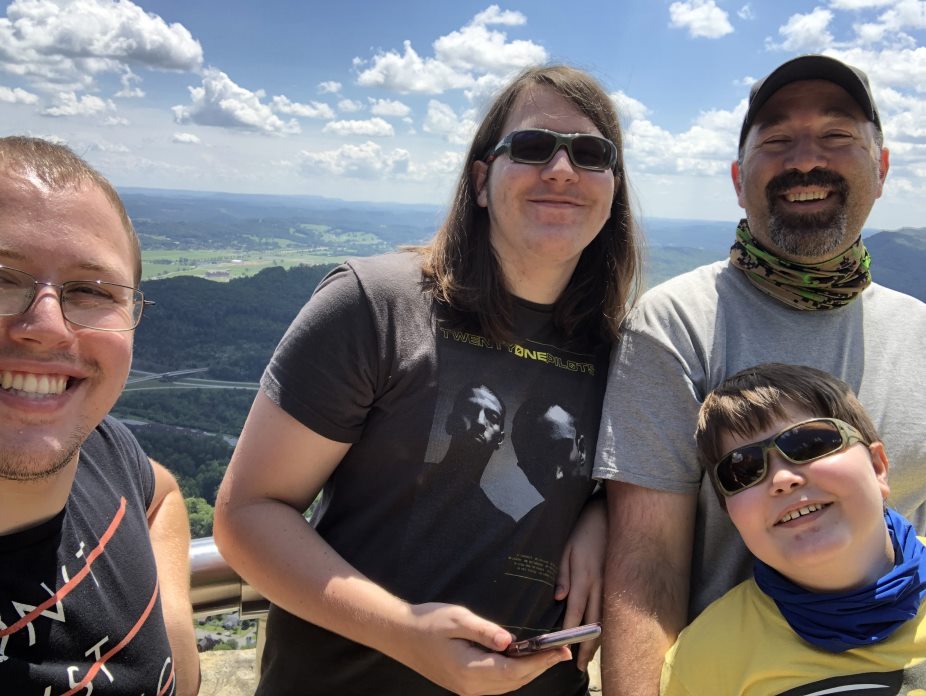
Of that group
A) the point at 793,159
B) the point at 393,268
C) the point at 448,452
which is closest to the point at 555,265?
the point at 393,268

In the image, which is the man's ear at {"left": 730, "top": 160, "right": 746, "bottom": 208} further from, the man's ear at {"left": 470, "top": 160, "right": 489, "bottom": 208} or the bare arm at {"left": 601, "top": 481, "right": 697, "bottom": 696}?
the bare arm at {"left": 601, "top": 481, "right": 697, "bottom": 696}

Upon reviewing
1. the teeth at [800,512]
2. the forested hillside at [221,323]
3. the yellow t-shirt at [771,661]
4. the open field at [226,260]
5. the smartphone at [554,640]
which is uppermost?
the teeth at [800,512]

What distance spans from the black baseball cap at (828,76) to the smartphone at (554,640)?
2249 millimetres

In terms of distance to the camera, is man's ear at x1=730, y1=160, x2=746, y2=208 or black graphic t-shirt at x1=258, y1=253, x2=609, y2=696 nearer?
black graphic t-shirt at x1=258, y1=253, x2=609, y2=696

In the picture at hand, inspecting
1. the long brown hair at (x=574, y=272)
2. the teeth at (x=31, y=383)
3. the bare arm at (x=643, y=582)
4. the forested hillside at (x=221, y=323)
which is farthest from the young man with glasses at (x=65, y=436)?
the forested hillside at (x=221, y=323)

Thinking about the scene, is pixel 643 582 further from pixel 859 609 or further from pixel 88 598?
pixel 88 598

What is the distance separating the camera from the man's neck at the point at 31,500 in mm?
1488

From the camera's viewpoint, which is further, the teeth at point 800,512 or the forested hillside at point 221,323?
the forested hillside at point 221,323

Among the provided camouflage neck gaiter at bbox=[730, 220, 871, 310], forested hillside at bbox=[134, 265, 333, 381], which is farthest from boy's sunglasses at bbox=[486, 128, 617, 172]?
forested hillside at bbox=[134, 265, 333, 381]

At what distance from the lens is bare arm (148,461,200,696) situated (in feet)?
6.44

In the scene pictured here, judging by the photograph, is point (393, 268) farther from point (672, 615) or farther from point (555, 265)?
point (672, 615)

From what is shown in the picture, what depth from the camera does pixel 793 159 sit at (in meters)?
2.63

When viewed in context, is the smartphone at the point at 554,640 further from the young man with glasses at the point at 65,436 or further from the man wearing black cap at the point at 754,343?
the young man with glasses at the point at 65,436

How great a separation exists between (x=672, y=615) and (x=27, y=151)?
90.3 inches
